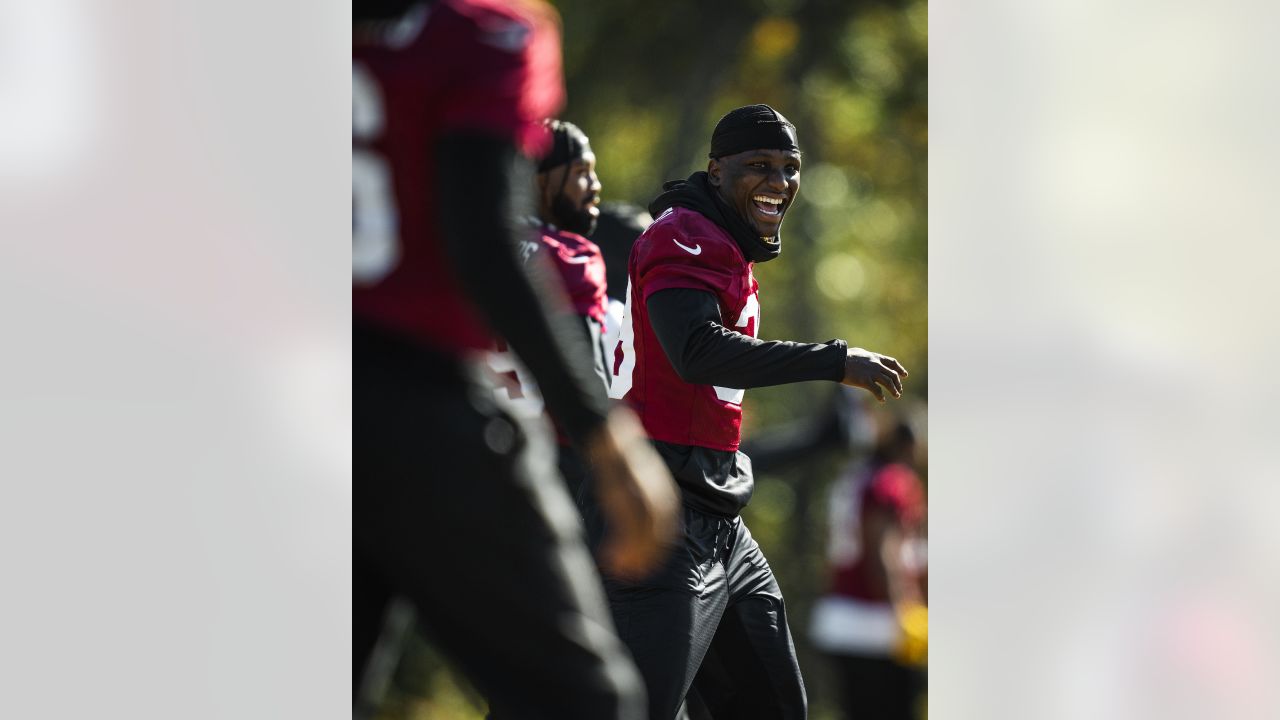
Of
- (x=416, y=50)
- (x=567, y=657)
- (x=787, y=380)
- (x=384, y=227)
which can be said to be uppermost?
(x=416, y=50)

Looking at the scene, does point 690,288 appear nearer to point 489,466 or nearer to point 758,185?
point 758,185

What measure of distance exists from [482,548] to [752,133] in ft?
5.81

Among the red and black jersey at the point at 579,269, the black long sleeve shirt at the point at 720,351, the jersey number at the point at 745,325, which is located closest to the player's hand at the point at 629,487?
the black long sleeve shirt at the point at 720,351

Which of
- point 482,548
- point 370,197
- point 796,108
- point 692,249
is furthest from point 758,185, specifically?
point 796,108

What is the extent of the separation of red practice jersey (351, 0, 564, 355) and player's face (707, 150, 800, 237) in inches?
45.9

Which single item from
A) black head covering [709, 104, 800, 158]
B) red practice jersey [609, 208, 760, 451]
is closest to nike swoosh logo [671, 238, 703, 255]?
red practice jersey [609, 208, 760, 451]

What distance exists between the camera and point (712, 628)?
311 centimetres

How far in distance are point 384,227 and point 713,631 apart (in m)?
1.31

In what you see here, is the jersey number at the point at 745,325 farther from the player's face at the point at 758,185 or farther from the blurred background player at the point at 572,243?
the blurred background player at the point at 572,243
